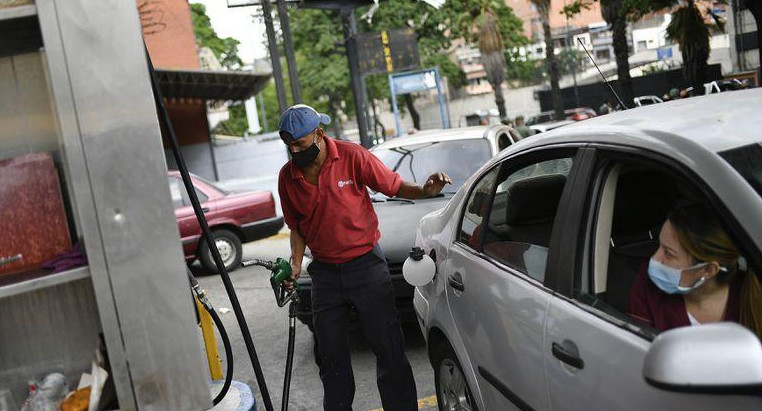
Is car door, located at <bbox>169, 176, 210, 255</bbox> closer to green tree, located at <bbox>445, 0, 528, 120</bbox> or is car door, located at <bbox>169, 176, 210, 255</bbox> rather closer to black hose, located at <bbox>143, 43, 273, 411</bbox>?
black hose, located at <bbox>143, 43, 273, 411</bbox>

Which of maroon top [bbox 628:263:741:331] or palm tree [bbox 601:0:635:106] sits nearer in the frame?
maroon top [bbox 628:263:741:331]

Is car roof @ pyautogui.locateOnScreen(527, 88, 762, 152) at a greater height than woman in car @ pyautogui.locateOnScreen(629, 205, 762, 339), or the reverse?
car roof @ pyautogui.locateOnScreen(527, 88, 762, 152)

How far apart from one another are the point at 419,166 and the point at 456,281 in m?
4.16

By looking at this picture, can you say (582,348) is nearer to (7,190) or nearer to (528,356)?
(528,356)

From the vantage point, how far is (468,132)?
26.0 feet

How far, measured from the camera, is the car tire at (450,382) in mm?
3657

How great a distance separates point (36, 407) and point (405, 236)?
13.9 ft

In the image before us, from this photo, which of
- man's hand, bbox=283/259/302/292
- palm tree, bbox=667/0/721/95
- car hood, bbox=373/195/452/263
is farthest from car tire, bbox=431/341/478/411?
palm tree, bbox=667/0/721/95

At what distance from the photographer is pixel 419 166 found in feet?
25.2

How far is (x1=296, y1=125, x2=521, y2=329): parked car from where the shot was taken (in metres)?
6.25

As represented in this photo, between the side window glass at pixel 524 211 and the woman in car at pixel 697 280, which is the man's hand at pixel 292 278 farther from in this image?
the woman in car at pixel 697 280

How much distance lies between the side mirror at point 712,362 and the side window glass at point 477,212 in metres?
1.91

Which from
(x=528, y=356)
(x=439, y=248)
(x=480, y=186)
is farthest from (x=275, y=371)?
(x=528, y=356)

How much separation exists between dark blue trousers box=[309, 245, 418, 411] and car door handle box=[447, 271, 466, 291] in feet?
1.69
